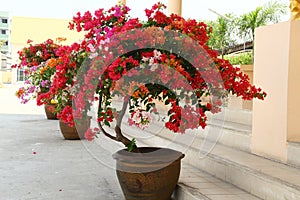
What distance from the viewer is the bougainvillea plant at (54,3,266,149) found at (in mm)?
2434

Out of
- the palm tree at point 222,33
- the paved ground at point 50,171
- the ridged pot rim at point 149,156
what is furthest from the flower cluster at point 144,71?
the palm tree at point 222,33

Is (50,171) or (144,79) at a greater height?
(144,79)

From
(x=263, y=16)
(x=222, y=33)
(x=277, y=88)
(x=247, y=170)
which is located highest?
(x=263, y=16)

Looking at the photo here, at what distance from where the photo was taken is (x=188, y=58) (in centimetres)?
259

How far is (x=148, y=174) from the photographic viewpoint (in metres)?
2.71

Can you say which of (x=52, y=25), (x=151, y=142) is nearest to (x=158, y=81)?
(x=151, y=142)

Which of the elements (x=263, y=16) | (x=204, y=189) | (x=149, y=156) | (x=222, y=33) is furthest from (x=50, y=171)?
(x=222, y=33)

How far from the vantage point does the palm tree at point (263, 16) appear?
23.9ft

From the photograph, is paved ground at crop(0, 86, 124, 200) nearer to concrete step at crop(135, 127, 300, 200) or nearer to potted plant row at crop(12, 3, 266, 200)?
potted plant row at crop(12, 3, 266, 200)

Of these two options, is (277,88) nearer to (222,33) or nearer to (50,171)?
(50,171)

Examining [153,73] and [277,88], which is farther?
[277,88]

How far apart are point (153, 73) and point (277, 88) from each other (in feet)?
3.67

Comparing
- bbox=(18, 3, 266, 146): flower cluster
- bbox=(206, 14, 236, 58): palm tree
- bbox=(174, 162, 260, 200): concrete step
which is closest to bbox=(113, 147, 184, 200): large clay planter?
bbox=(174, 162, 260, 200): concrete step

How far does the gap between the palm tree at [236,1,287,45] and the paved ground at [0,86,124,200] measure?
3807 millimetres
